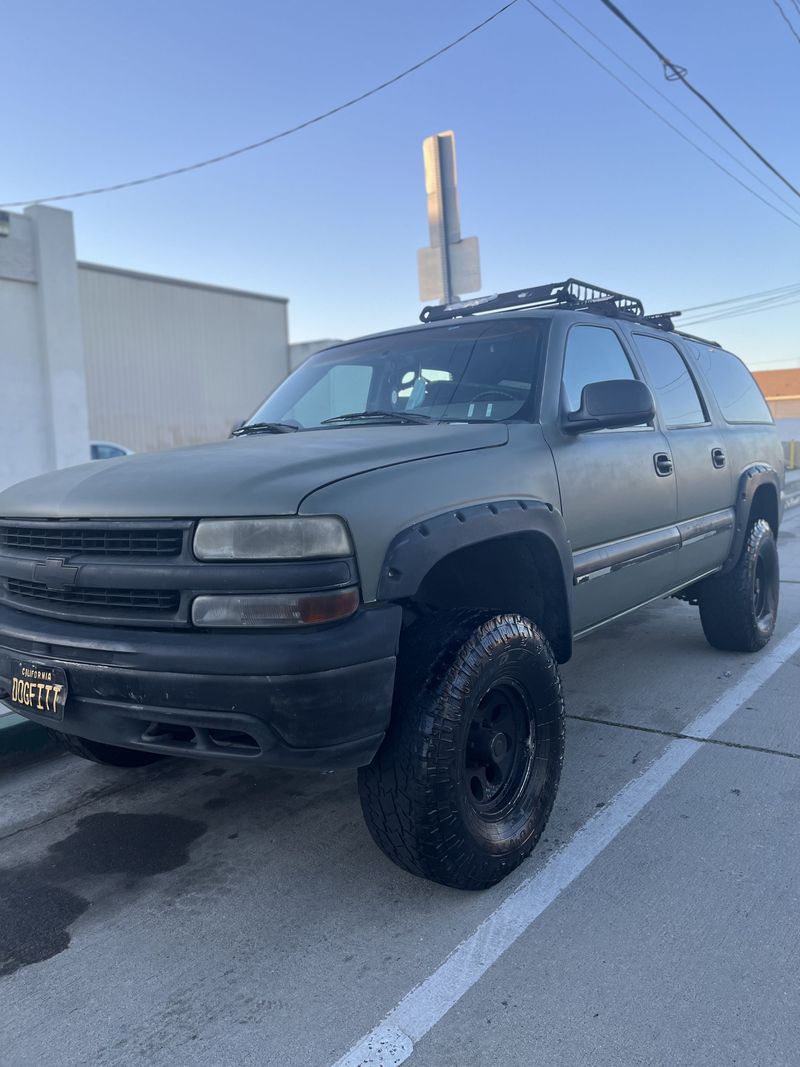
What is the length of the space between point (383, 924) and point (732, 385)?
13.9 ft

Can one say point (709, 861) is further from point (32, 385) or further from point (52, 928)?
point (32, 385)

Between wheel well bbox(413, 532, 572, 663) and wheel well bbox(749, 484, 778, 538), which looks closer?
wheel well bbox(413, 532, 572, 663)

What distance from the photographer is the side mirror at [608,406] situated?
3361mm

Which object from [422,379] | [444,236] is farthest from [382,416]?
[444,236]

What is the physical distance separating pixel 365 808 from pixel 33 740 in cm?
212

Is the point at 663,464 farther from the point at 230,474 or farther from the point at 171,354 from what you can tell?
the point at 171,354

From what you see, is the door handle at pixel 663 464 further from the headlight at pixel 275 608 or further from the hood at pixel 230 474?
the headlight at pixel 275 608

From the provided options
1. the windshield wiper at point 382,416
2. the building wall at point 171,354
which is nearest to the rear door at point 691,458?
the windshield wiper at point 382,416

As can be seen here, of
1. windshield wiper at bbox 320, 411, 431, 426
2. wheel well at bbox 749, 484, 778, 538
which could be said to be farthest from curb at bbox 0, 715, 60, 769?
wheel well at bbox 749, 484, 778, 538

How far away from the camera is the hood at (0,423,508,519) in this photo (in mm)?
2416

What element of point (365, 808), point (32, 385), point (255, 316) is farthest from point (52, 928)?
point (255, 316)

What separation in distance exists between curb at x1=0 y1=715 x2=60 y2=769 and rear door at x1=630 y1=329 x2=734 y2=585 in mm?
3195

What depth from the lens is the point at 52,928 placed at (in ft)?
8.64

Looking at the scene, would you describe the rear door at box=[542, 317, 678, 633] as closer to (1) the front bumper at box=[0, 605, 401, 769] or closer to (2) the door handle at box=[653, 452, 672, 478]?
(2) the door handle at box=[653, 452, 672, 478]
